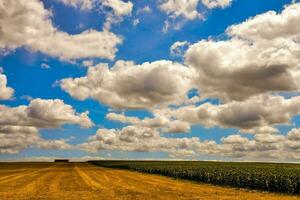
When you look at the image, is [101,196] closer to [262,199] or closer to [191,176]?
[262,199]

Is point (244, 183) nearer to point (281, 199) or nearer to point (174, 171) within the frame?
point (281, 199)

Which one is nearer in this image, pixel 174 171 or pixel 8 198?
pixel 8 198

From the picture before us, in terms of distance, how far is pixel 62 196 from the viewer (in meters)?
32.5

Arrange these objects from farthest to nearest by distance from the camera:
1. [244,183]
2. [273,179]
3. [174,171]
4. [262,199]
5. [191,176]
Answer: [174,171] < [191,176] < [244,183] < [273,179] < [262,199]

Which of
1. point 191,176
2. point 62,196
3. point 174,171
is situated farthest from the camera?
point 174,171

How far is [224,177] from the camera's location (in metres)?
48.6

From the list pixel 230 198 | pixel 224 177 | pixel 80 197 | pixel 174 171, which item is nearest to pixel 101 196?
pixel 80 197

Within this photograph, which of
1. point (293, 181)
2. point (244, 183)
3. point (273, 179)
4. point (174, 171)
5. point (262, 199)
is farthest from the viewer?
point (174, 171)

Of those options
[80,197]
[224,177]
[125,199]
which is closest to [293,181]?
[224,177]

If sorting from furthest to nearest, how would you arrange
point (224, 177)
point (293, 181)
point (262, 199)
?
point (224, 177) < point (293, 181) < point (262, 199)

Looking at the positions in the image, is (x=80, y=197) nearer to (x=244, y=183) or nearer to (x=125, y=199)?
(x=125, y=199)

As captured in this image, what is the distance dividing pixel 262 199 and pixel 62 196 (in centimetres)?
1586

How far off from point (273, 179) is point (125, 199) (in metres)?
16.9

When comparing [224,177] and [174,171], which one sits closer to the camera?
[224,177]
